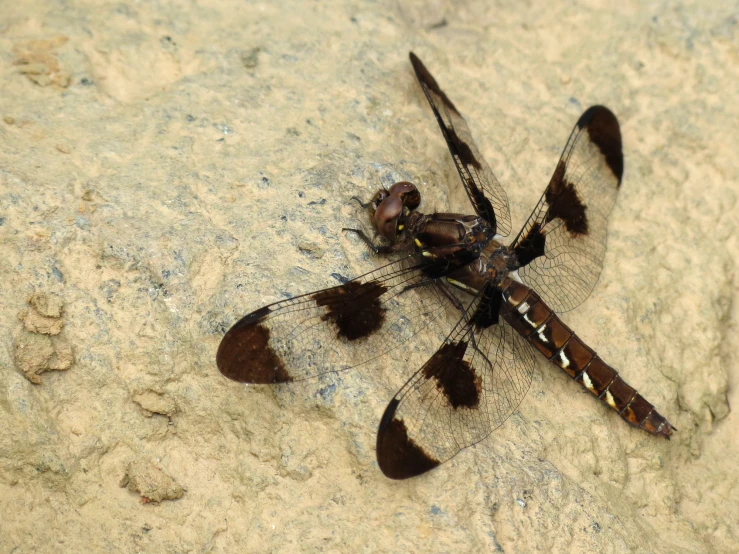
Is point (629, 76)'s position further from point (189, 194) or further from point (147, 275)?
point (147, 275)

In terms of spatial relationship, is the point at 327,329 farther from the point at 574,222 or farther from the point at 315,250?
the point at 574,222

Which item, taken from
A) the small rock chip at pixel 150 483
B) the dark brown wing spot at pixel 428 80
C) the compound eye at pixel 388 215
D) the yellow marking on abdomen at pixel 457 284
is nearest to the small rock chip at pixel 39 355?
the small rock chip at pixel 150 483

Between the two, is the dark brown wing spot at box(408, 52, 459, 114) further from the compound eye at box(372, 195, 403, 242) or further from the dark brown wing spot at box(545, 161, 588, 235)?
the compound eye at box(372, 195, 403, 242)

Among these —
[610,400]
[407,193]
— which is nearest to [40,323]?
[407,193]

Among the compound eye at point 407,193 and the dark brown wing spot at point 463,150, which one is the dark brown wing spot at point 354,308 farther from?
the dark brown wing spot at point 463,150

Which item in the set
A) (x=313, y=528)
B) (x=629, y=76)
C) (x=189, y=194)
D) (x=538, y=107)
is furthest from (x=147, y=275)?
(x=629, y=76)
